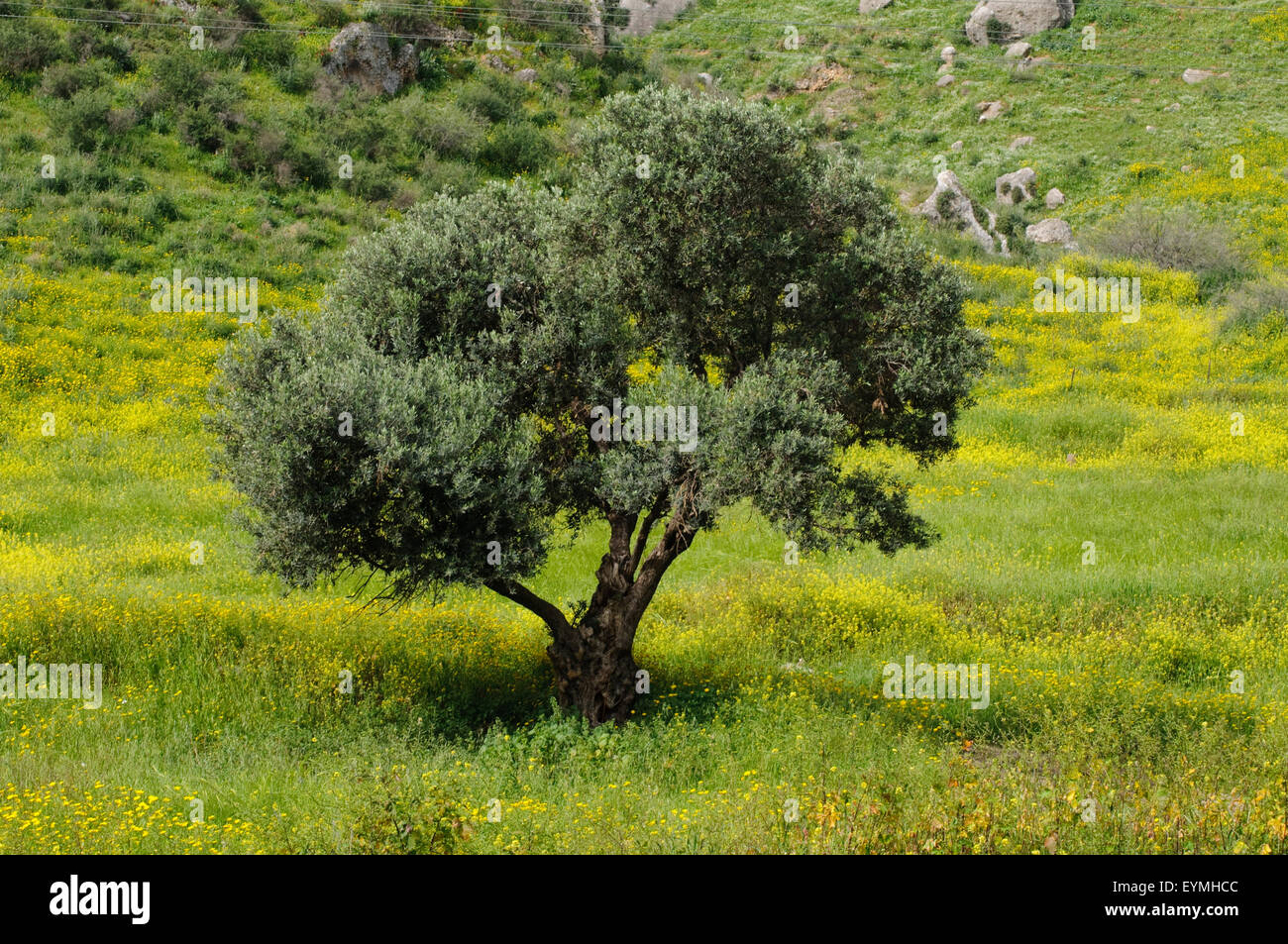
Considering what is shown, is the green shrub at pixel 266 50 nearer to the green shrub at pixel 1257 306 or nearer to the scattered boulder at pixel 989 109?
the scattered boulder at pixel 989 109

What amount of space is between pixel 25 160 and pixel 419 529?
1432 inches

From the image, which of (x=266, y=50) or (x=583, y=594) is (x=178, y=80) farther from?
(x=583, y=594)

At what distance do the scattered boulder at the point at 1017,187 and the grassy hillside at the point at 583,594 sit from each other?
8341 millimetres

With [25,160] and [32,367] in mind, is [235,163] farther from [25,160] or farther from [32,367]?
[32,367]

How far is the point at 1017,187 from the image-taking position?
58844 millimetres

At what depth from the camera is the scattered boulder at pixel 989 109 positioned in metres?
67.4

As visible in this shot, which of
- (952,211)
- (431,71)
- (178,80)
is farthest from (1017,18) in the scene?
(178,80)

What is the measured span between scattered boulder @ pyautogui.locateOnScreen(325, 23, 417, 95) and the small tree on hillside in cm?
4129

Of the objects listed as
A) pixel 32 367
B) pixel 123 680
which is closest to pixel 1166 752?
pixel 123 680

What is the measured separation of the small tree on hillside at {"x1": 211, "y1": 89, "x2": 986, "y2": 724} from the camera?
11.6m

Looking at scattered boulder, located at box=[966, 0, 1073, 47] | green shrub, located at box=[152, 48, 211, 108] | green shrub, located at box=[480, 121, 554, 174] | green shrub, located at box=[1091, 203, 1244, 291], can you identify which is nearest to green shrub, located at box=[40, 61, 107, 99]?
green shrub, located at box=[152, 48, 211, 108]

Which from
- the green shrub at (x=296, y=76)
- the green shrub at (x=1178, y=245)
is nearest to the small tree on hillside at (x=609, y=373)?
the green shrub at (x=296, y=76)

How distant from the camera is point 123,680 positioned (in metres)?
14.6

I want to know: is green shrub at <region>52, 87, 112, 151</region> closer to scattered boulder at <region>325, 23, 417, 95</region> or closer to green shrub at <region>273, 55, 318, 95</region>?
green shrub at <region>273, 55, 318, 95</region>
